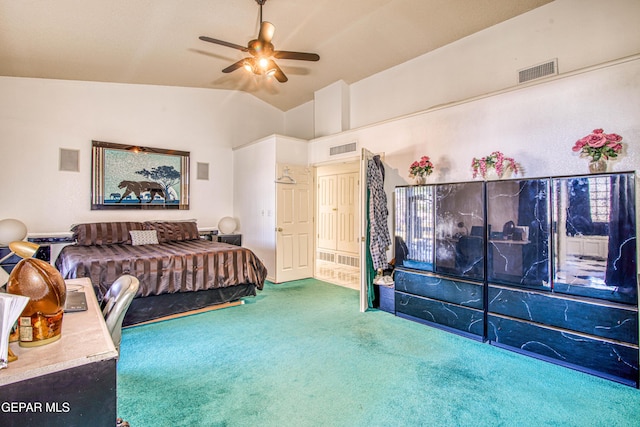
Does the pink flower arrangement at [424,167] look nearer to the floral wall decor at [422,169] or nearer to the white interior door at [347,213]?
the floral wall decor at [422,169]

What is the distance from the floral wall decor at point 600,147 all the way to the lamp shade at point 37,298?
3.59 meters

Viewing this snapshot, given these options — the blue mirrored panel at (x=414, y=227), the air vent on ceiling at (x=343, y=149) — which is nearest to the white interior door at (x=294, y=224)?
the air vent on ceiling at (x=343, y=149)

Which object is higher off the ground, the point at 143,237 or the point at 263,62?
the point at 263,62

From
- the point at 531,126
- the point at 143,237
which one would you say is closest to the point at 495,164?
the point at 531,126

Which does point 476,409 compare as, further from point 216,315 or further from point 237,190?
point 237,190

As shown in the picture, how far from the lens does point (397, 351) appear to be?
2.83 meters

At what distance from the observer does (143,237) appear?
4.78 m

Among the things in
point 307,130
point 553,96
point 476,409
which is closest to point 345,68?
point 307,130

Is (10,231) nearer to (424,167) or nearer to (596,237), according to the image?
(424,167)

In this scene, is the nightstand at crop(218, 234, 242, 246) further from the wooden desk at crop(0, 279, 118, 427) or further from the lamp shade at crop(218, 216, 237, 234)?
the wooden desk at crop(0, 279, 118, 427)

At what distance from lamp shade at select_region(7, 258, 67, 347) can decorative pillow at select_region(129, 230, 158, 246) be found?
12.7ft

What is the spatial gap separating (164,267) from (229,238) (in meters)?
2.36

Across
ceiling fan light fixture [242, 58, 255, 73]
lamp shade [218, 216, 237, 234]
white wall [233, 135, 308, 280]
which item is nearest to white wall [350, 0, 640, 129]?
white wall [233, 135, 308, 280]

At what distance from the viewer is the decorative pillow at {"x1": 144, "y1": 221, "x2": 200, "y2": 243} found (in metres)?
5.05
